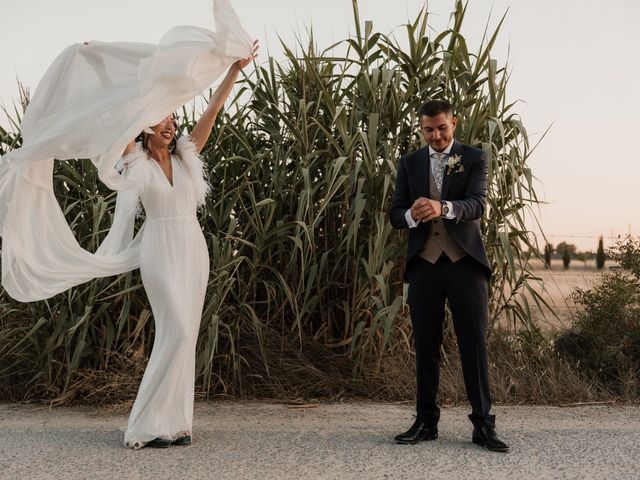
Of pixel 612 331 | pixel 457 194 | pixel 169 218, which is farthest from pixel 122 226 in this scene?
pixel 612 331

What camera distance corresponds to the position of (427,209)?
3.56 metres

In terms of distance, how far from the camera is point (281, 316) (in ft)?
16.9

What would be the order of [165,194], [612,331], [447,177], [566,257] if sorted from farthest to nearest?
[566,257] < [612,331] < [165,194] < [447,177]

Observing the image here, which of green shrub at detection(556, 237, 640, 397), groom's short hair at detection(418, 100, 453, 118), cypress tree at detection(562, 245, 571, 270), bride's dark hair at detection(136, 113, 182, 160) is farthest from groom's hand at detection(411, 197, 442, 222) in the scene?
cypress tree at detection(562, 245, 571, 270)

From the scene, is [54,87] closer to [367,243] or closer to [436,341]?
[367,243]

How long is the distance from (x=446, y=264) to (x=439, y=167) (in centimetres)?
51

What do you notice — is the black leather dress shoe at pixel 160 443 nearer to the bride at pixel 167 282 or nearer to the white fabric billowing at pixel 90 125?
the bride at pixel 167 282

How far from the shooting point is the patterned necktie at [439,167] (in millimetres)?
3901

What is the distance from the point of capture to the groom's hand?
356cm

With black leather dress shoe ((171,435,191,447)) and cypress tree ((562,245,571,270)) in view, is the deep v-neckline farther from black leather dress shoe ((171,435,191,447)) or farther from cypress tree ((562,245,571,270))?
cypress tree ((562,245,571,270))

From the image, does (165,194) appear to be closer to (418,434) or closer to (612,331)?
(418,434)

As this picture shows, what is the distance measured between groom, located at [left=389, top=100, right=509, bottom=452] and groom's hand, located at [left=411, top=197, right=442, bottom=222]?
0.04 metres

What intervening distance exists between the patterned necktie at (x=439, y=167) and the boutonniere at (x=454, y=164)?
0.18 ft

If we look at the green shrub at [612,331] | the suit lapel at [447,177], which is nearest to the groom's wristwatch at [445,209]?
the suit lapel at [447,177]
